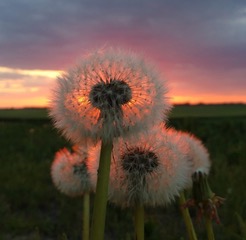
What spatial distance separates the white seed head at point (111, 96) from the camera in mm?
1980

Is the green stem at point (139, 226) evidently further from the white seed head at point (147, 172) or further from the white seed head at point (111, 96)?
the white seed head at point (111, 96)

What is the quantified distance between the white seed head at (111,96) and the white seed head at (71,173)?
2.04 metres

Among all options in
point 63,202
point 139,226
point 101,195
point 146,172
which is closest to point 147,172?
point 146,172

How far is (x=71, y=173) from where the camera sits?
4.18m

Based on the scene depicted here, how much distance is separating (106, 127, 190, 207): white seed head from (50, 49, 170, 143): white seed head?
1.21 ft

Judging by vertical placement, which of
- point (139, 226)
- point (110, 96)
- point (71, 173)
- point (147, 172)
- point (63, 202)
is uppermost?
point (110, 96)

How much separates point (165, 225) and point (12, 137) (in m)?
7.27

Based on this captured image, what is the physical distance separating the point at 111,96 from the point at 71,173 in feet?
7.51

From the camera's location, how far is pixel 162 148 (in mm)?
2488

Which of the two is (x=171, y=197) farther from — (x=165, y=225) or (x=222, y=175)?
(x=222, y=175)

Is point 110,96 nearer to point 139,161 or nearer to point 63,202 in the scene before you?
point 139,161

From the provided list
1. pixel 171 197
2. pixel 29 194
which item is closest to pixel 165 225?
pixel 29 194

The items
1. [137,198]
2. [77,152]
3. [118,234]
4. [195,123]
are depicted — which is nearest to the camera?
[137,198]

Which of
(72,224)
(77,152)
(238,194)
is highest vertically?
(77,152)
